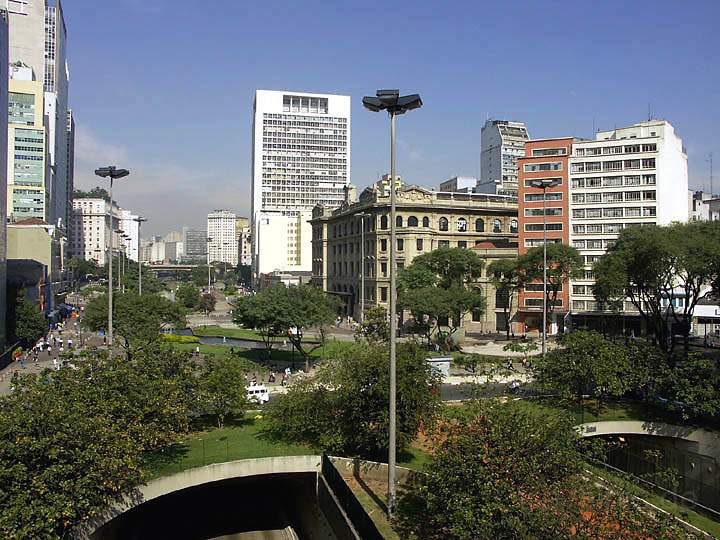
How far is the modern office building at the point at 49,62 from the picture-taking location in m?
138

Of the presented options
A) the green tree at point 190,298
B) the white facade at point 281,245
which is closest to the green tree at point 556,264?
the green tree at point 190,298

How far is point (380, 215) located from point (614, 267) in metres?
40.7

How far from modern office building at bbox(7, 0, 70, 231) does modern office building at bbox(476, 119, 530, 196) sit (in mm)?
102126

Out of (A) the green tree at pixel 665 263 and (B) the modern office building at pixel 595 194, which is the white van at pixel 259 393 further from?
(B) the modern office building at pixel 595 194

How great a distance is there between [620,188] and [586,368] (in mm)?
40073

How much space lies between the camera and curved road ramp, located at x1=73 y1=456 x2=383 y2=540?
20.6 metres

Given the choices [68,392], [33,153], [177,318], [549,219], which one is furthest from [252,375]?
[33,153]

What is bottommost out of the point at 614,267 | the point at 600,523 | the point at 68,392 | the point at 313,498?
the point at 313,498

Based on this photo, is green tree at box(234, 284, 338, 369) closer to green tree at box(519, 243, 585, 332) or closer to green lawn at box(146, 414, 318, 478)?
green lawn at box(146, 414, 318, 478)

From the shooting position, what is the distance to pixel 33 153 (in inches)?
4589

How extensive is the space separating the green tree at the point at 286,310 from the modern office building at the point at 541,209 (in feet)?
93.4

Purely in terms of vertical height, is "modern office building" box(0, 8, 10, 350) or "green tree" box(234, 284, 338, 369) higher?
"modern office building" box(0, 8, 10, 350)

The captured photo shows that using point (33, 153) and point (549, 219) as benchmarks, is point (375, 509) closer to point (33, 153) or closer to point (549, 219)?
point (549, 219)

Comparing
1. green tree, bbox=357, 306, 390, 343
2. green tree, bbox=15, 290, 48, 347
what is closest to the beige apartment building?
Answer: green tree, bbox=357, 306, 390, 343
